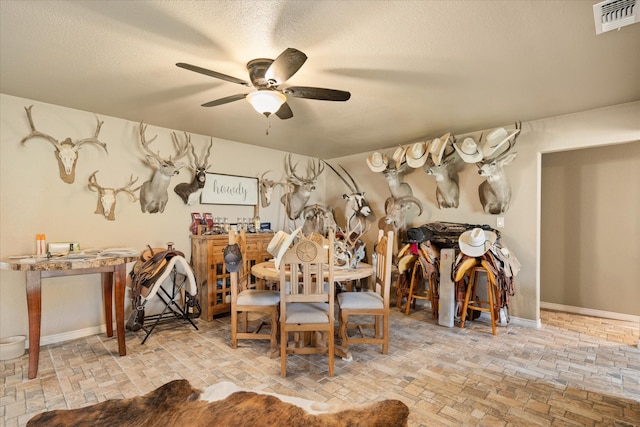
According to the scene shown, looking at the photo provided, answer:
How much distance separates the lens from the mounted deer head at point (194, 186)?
4242 millimetres

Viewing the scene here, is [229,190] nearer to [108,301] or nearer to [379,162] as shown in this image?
[108,301]

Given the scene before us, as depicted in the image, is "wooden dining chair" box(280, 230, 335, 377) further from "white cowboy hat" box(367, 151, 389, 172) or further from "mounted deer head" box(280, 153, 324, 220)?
"mounted deer head" box(280, 153, 324, 220)

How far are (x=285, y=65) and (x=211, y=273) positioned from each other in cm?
297

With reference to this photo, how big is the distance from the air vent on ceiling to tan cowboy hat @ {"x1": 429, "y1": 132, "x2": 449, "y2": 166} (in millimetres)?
2043

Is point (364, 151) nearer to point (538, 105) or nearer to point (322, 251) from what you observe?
point (538, 105)

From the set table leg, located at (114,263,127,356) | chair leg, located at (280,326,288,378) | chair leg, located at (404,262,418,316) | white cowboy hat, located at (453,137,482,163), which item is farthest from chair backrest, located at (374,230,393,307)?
table leg, located at (114,263,127,356)

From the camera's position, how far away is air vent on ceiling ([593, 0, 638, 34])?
1680 millimetres

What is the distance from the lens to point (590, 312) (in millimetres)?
4301

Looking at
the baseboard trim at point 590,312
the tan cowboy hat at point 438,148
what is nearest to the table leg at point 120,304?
the tan cowboy hat at point 438,148

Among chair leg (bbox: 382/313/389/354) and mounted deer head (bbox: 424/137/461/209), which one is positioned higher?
mounted deer head (bbox: 424/137/461/209)

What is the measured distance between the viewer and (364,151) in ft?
18.5

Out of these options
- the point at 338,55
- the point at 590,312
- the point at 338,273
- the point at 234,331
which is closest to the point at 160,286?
the point at 234,331

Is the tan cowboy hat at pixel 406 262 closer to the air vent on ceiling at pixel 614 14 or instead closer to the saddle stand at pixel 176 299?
the saddle stand at pixel 176 299

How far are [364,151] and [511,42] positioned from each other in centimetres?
357
